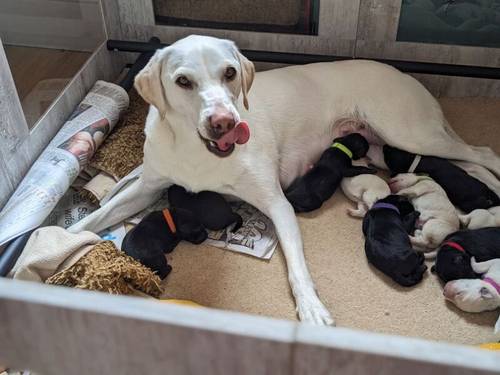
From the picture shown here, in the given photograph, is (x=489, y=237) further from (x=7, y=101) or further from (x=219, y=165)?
(x=7, y=101)

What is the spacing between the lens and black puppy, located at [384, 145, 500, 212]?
7.20 feet

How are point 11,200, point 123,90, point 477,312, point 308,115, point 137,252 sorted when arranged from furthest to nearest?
point 123,90
point 308,115
point 11,200
point 137,252
point 477,312

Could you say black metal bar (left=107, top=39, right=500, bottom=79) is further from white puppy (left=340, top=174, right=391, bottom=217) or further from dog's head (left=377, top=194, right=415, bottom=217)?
dog's head (left=377, top=194, right=415, bottom=217)

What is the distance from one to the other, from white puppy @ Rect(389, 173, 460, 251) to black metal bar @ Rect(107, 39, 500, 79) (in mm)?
678

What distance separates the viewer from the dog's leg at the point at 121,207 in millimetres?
2211

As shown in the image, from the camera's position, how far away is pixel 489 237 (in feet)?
6.41

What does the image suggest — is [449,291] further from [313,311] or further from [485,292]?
[313,311]

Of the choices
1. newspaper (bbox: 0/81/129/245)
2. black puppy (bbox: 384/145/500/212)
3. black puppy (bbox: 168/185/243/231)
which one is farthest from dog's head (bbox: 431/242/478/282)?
newspaper (bbox: 0/81/129/245)

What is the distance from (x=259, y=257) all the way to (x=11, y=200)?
0.94 meters

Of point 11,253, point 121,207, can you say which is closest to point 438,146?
point 121,207

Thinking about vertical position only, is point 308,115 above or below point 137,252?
above

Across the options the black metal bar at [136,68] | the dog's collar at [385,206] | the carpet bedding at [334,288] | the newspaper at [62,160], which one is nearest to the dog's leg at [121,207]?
the newspaper at [62,160]

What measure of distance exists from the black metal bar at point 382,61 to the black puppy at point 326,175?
1.80 ft

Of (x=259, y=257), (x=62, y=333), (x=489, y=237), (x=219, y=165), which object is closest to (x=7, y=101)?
(x=219, y=165)
